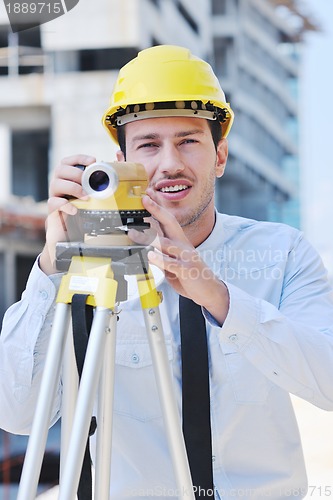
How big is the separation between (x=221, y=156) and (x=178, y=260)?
0.74m

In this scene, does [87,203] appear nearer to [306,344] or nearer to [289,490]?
[306,344]

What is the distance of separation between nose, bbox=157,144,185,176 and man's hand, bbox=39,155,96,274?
0.40 meters

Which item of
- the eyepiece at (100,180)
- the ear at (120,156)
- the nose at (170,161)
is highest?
the ear at (120,156)

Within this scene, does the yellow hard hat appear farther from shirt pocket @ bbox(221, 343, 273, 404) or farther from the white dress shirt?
shirt pocket @ bbox(221, 343, 273, 404)

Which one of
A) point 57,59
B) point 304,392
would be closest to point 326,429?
point 304,392

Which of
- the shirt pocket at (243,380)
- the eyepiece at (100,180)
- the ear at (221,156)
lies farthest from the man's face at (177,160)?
the eyepiece at (100,180)

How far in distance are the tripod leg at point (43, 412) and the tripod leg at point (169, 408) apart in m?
0.16

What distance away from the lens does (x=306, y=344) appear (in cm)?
152

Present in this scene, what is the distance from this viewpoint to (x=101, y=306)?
130cm

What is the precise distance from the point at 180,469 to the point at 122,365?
18.7 inches

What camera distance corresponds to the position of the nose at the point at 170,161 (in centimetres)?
179

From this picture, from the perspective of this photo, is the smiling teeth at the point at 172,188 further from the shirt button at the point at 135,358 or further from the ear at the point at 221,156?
the shirt button at the point at 135,358

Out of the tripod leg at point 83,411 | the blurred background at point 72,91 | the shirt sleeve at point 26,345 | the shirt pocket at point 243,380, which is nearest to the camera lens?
the tripod leg at point 83,411

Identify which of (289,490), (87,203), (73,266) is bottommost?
(289,490)
